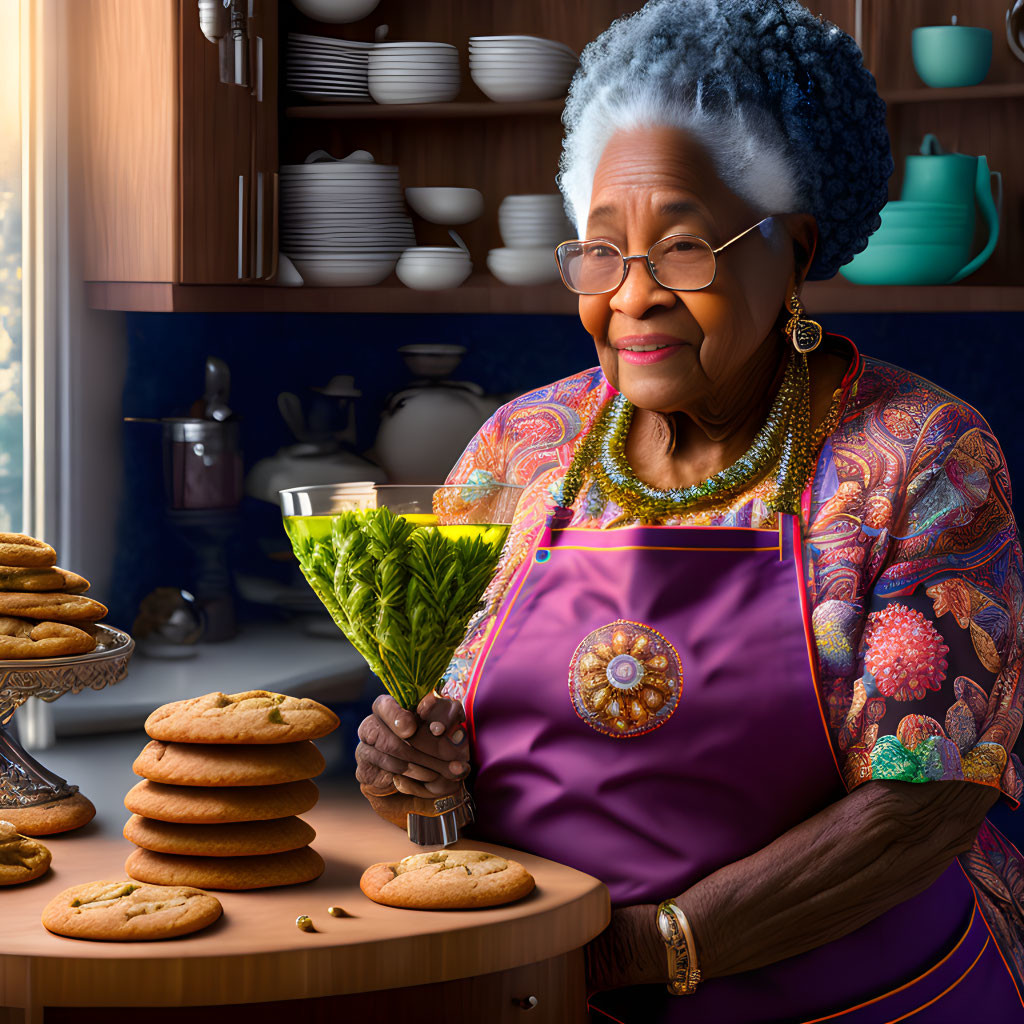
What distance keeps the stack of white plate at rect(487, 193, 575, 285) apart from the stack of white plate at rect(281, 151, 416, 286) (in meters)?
0.23

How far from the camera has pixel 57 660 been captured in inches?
51.9

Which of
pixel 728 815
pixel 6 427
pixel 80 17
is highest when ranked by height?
pixel 80 17

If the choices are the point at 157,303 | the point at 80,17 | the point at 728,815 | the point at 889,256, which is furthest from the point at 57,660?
the point at 889,256

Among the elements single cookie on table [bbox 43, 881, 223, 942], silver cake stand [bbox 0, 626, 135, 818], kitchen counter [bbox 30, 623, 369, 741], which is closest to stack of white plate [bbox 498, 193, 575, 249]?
kitchen counter [bbox 30, 623, 369, 741]

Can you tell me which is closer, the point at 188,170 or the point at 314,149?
the point at 188,170

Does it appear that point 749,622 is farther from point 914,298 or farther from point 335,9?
point 335,9

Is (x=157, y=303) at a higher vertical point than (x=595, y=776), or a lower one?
higher

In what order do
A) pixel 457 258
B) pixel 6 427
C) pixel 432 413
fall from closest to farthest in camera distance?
pixel 6 427, pixel 457 258, pixel 432 413

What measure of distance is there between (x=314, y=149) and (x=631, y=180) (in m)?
1.60

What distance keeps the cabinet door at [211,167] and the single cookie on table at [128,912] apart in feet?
4.51

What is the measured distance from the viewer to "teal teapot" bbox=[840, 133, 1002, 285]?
2.38 metres

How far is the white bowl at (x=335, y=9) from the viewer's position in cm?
262

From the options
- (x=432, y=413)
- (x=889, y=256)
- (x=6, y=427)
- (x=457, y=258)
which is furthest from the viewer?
(x=432, y=413)

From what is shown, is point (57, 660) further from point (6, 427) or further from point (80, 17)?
point (80, 17)
